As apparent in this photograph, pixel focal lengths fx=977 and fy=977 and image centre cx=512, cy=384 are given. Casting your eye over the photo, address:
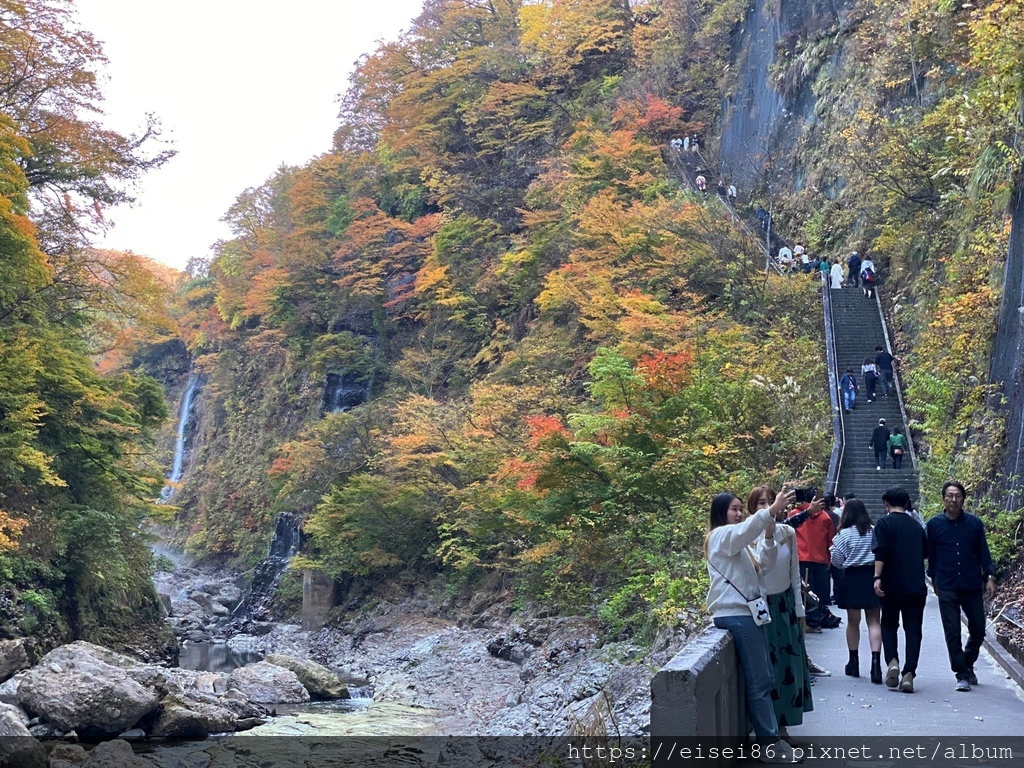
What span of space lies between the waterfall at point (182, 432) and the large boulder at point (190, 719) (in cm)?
4013

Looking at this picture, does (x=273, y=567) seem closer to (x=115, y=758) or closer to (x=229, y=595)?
(x=229, y=595)

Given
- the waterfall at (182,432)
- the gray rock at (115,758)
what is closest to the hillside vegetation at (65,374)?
the gray rock at (115,758)

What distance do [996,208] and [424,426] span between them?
651 inches

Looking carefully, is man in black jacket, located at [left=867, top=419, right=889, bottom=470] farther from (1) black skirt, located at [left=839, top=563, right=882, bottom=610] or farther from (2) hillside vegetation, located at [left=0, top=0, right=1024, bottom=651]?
(1) black skirt, located at [left=839, top=563, right=882, bottom=610]

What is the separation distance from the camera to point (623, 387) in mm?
18812

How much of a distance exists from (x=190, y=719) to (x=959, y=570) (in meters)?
13.1

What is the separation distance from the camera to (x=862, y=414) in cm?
2352

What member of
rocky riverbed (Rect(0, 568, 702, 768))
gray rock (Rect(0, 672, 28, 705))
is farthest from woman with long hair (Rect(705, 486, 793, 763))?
gray rock (Rect(0, 672, 28, 705))

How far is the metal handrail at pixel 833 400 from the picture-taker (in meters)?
20.6

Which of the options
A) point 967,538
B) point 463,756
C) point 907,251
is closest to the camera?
point 967,538

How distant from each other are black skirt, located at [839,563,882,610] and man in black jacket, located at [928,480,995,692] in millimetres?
542

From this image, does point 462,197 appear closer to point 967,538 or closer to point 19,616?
point 19,616

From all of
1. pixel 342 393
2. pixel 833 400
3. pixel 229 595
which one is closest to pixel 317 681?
pixel 833 400

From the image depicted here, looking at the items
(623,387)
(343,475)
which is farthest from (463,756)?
(343,475)
